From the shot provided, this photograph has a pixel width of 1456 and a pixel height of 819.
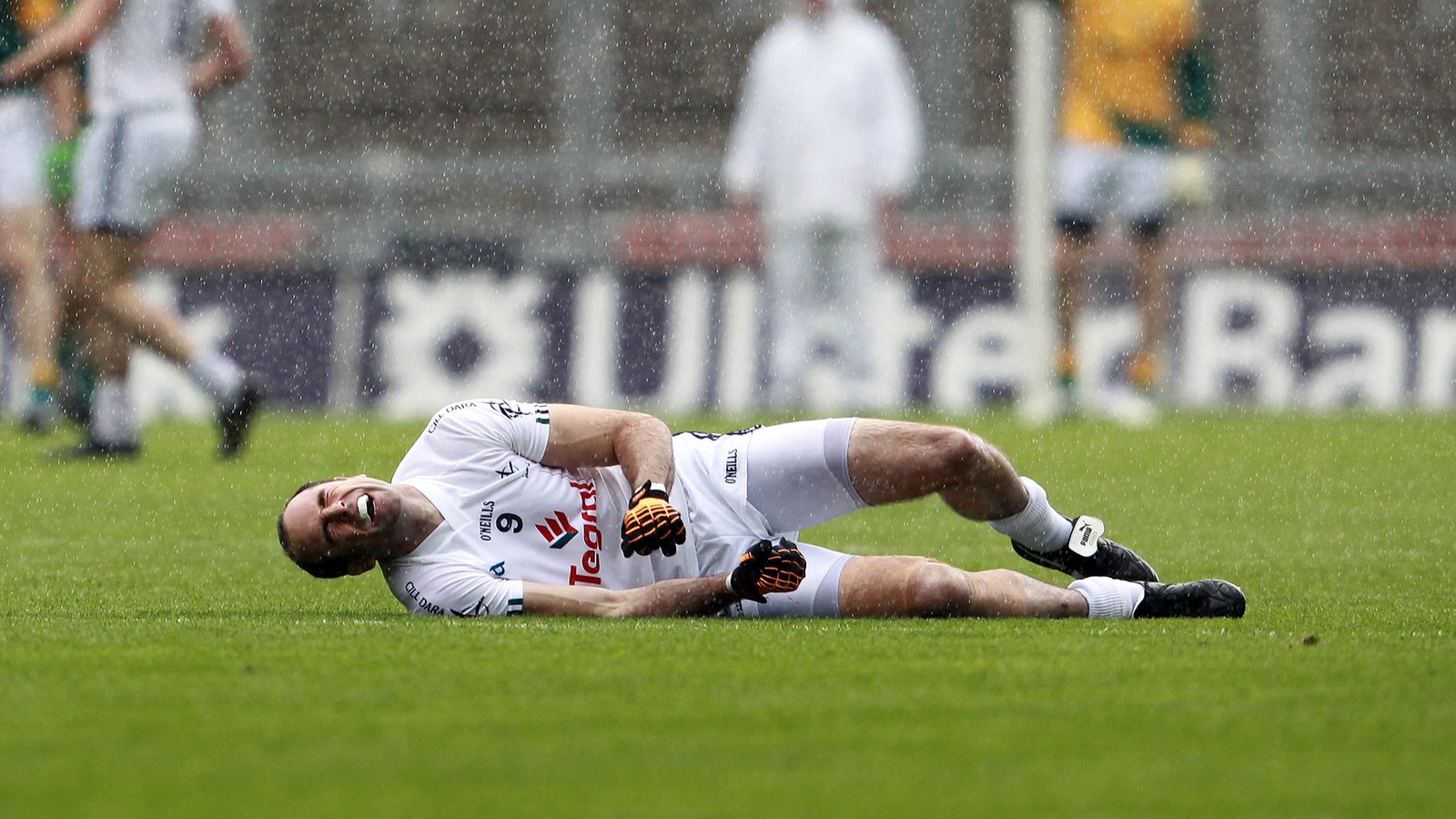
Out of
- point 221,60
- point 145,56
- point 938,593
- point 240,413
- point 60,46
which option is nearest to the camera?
point 938,593

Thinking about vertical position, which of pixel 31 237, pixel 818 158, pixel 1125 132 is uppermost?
pixel 1125 132

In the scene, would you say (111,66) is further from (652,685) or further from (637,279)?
(652,685)

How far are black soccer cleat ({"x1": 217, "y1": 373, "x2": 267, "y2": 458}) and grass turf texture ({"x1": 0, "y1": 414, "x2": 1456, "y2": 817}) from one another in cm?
280

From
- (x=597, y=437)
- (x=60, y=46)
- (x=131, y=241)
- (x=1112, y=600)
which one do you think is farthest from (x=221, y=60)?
(x=1112, y=600)

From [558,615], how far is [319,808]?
7.48 feet

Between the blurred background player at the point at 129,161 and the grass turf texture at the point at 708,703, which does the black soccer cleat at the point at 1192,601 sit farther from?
the blurred background player at the point at 129,161

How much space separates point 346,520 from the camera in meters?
5.46

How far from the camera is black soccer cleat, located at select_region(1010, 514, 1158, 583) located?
5.92 metres

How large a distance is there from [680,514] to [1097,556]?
123 cm

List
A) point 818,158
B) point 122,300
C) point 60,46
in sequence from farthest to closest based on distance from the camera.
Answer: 1. point 818,158
2. point 122,300
3. point 60,46

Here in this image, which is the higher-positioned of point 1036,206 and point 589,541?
point 1036,206

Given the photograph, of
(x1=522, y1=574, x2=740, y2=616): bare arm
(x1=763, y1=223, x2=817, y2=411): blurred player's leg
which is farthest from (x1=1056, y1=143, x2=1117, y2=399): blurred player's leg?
(x1=522, y1=574, x2=740, y2=616): bare arm

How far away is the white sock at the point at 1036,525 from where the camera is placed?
5.87m

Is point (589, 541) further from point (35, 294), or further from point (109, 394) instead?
point (35, 294)
